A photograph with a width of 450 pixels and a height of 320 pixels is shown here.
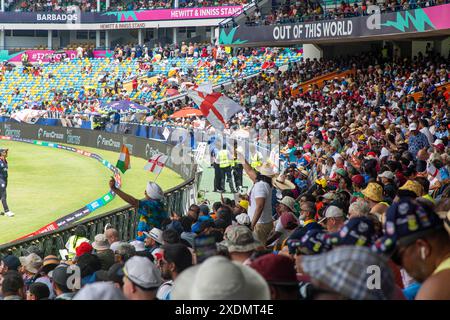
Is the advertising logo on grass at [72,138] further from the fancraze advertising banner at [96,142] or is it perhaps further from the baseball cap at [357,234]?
the baseball cap at [357,234]

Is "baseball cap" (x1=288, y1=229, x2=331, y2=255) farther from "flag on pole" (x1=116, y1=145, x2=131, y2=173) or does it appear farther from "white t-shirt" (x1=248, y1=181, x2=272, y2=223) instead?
"flag on pole" (x1=116, y1=145, x2=131, y2=173)

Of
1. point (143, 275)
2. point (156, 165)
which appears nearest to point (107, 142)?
point (156, 165)

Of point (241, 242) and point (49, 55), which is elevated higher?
point (49, 55)

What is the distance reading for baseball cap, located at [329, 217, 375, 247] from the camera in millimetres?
4551

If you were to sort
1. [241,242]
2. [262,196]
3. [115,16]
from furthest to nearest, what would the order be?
1. [115,16]
2. [262,196]
3. [241,242]

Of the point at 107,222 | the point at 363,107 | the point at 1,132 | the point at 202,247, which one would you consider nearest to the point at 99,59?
the point at 1,132

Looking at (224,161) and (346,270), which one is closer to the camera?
(346,270)

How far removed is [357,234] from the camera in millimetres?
4590

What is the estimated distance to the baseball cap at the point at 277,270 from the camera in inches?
177

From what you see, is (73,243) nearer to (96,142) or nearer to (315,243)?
(315,243)

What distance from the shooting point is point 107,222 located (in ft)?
44.8

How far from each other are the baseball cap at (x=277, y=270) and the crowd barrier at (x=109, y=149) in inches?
299

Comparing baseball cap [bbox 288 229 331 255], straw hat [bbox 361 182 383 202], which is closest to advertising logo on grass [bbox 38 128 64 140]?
straw hat [bbox 361 182 383 202]

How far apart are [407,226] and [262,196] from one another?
630 cm
